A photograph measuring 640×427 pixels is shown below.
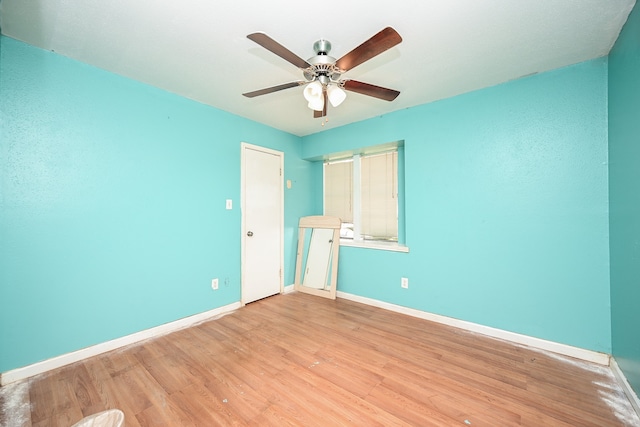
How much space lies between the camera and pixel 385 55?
196cm

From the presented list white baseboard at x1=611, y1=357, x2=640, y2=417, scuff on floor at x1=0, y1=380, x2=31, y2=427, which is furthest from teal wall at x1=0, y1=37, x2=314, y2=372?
white baseboard at x1=611, y1=357, x2=640, y2=417

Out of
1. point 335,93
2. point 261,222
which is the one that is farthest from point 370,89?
point 261,222

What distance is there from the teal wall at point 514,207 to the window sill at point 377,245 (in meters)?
0.08

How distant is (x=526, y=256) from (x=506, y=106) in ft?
4.78

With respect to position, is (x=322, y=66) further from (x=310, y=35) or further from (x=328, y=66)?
(x=310, y=35)

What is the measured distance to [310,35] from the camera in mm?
1729

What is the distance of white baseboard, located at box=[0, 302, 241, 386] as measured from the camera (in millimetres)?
1799

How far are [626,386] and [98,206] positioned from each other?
4231 mm

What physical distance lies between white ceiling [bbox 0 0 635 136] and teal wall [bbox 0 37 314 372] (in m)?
0.31

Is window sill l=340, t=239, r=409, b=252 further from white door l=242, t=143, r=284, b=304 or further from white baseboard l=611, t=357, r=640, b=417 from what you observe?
white baseboard l=611, t=357, r=640, b=417

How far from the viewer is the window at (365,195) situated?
11.3 feet

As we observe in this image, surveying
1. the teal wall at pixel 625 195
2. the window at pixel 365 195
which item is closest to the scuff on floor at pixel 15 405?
the window at pixel 365 195

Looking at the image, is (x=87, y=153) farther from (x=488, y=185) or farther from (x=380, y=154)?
(x=488, y=185)

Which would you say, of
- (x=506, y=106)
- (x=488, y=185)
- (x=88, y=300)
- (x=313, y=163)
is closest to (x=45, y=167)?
(x=88, y=300)
